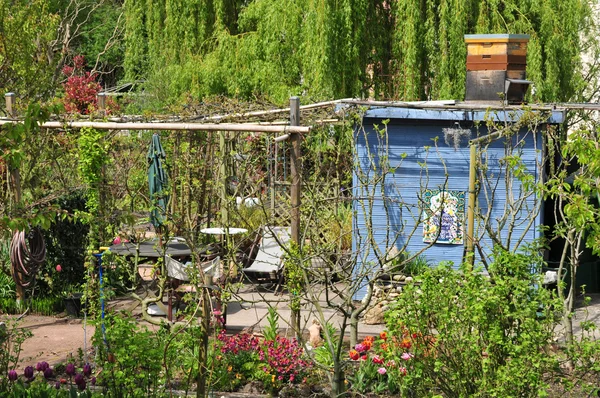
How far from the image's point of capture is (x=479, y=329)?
6.17 m

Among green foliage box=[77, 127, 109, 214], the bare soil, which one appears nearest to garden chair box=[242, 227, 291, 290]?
the bare soil

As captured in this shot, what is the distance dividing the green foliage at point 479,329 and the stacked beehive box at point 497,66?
224 inches

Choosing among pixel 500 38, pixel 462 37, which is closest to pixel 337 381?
pixel 500 38

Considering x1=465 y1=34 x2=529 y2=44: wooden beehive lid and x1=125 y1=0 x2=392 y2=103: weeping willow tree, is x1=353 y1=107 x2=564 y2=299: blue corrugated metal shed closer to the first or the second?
x1=465 y1=34 x2=529 y2=44: wooden beehive lid

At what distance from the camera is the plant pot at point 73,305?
35.3ft

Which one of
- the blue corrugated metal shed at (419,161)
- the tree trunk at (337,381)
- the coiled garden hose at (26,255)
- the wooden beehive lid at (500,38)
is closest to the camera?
the tree trunk at (337,381)

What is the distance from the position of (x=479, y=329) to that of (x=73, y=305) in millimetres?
6100

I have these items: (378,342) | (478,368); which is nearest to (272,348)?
(378,342)

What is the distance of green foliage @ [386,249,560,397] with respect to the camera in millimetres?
5984

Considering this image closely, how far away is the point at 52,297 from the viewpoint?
11.2 m

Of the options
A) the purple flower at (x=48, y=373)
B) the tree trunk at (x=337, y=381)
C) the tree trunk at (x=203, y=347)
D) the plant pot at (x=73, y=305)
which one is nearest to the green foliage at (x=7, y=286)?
the plant pot at (x=73, y=305)

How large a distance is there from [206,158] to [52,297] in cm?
289

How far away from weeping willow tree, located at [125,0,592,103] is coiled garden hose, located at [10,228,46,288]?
6.20m

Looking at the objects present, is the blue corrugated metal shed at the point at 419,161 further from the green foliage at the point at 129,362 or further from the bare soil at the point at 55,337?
the green foliage at the point at 129,362
